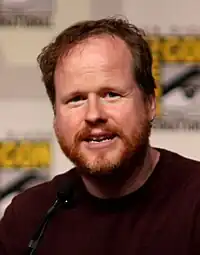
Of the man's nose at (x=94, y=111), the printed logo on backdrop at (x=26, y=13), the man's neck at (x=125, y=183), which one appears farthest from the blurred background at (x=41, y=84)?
the man's nose at (x=94, y=111)

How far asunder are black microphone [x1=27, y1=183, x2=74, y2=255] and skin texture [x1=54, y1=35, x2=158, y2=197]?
50 mm

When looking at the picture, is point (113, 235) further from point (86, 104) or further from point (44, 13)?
point (44, 13)

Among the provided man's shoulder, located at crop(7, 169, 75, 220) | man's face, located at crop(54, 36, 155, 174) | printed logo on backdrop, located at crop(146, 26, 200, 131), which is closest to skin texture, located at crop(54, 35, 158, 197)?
man's face, located at crop(54, 36, 155, 174)

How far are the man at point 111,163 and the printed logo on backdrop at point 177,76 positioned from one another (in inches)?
16.9

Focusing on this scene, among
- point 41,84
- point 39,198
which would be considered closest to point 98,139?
point 39,198

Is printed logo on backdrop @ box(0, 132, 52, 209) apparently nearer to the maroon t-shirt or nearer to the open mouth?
the maroon t-shirt

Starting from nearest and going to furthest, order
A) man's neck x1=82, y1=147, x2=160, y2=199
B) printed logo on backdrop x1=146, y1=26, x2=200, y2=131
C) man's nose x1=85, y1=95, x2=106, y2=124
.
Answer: man's nose x1=85, y1=95, x2=106, y2=124 → man's neck x1=82, y1=147, x2=160, y2=199 → printed logo on backdrop x1=146, y1=26, x2=200, y2=131

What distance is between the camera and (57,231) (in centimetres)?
106

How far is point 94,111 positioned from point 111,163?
11cm

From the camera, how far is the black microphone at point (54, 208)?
1.04 meters

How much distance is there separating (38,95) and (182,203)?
0.69 metres

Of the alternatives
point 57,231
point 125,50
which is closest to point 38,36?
point 125,50

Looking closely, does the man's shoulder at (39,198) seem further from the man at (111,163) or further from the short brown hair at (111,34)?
Answer: the short brown hair at (111,34)

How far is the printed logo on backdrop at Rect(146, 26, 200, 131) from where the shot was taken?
1538 millimetres
